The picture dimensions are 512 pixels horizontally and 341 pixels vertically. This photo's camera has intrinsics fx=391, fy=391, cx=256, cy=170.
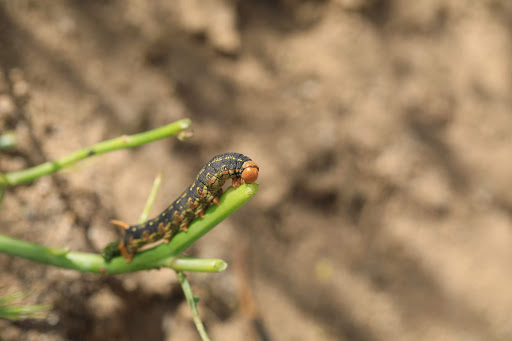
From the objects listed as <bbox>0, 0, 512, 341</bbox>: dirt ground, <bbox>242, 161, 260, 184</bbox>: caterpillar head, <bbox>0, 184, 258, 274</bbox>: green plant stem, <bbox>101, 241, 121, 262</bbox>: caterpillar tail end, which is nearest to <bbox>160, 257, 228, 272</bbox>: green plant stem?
<bbox>0, 184, 258, 274</bbox>: green plant stem

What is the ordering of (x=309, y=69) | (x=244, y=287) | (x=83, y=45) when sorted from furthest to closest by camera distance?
(x=309, y=69)
(x=244, y=287)
(x=83, y=45)

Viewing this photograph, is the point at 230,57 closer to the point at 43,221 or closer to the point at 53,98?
the point at 53,98

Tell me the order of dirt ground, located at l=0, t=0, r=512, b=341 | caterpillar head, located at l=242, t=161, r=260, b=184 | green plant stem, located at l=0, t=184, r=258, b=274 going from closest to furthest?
caterpillar head, located at l=242, t=161, r=260, b=184, green plant stem, located at l=0, t=184, r=258, b=274, dirt ground, located at l=0, t=0, r=512, b=341

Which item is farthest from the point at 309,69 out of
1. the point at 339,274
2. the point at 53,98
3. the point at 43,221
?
the point at 43,221

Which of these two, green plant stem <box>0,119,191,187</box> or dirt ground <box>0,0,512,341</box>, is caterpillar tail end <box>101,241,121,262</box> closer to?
green plant stem <box>0,119,191,187</box>

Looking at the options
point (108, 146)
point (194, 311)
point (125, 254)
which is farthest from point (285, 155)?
point (194, 311)

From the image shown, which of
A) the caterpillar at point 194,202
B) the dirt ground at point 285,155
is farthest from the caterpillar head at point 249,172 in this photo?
the dirt ground at point 285,155
